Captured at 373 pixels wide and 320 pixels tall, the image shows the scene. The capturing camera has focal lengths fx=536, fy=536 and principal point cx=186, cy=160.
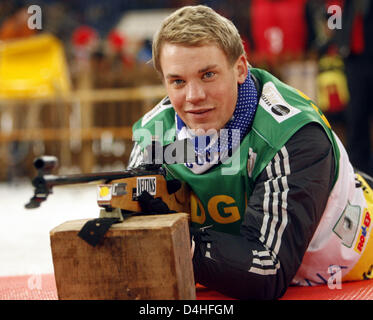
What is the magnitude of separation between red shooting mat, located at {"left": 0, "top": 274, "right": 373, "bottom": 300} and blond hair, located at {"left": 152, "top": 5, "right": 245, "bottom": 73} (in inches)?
28.9

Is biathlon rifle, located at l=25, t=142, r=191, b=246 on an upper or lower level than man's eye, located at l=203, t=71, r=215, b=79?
lower

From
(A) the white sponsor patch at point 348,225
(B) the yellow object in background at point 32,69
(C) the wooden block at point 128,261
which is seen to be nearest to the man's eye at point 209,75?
(C) the wooden block at point 128,261

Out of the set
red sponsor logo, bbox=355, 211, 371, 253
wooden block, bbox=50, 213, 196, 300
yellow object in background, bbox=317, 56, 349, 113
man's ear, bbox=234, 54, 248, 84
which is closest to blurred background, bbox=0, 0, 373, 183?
yellow object in background, bbox=317, 56, 349, 113

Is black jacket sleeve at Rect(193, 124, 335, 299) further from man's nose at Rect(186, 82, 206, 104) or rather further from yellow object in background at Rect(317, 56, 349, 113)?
yellow object in background at Rect(317, 56, 349, 113)

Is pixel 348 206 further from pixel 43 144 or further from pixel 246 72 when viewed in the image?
pixel 43 144

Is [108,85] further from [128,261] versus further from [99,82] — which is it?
[128,261]

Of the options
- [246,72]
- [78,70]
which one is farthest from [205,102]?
[78,70]

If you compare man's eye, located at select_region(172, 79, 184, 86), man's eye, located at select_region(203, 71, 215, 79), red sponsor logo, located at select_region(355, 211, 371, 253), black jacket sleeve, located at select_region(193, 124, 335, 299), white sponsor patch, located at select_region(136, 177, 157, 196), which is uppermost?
man's eye, located at select_region(203, 71, 215, 79)

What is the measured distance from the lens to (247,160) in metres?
1.64

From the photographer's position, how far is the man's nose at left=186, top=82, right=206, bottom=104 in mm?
1578

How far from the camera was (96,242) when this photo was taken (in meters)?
1.26

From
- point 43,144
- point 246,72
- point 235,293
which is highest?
point 246,72

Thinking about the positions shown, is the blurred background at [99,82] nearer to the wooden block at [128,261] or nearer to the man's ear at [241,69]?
the man's ear at [241,69]
